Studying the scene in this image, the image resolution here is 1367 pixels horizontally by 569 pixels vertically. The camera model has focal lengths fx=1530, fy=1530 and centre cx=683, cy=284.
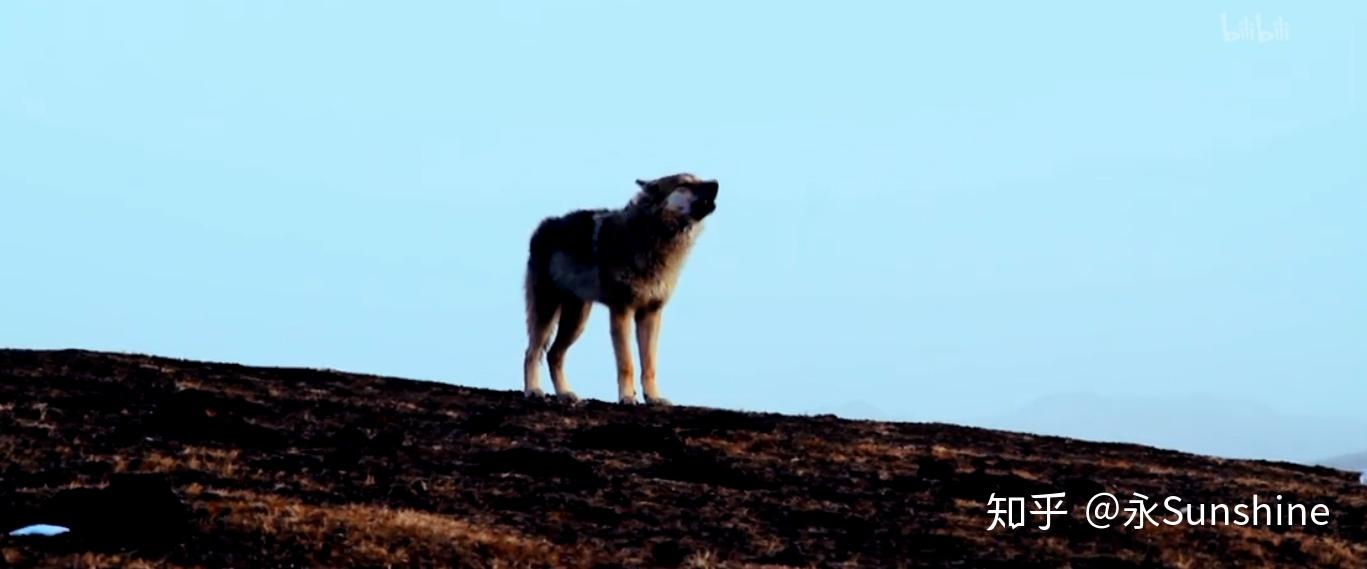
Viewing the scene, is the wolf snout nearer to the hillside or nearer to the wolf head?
the wolf head

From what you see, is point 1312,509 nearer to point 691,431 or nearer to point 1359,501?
point 1359,501

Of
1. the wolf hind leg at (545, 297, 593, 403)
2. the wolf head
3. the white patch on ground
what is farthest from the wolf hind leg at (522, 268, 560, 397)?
the white patch on ground

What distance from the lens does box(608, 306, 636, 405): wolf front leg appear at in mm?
19125

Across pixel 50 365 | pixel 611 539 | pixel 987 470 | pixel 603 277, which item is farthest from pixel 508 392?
pixel 611 539

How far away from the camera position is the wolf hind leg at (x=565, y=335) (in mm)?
20562

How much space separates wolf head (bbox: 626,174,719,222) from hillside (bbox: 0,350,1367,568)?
8.19ft

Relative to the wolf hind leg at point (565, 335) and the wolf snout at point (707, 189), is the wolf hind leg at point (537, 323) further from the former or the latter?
the wolf snout at point (707, 189)

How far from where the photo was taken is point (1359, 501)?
15.6 m

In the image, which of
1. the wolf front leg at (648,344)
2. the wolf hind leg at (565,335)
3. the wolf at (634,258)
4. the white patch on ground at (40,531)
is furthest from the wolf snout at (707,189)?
the white patch on ground at (40,531)

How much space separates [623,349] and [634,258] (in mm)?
1145

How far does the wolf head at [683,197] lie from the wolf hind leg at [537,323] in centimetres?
188

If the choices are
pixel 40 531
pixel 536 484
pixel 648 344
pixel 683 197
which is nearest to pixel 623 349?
pixel 648 344

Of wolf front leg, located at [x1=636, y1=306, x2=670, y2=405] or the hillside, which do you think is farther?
wolf front leg, located at [x1=636, y1=306, x2=670, y2=405]

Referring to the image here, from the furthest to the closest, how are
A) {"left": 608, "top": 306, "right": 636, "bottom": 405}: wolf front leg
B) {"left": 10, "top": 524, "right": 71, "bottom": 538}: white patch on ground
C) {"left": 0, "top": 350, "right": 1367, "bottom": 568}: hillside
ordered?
{"left": 608, "top": 306, "right": 636, "bottom": 405}: wolf front leg, {"left": 0, "top": 350, "right": 1367, "bottom": 568}: hillside, {"left": 10, "top": 524, "right": 71, "bottom": 538}: white patch on ground
